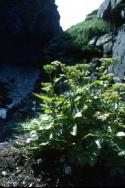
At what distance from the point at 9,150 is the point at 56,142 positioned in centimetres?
93

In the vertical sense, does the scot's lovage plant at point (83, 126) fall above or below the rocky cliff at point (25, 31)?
below

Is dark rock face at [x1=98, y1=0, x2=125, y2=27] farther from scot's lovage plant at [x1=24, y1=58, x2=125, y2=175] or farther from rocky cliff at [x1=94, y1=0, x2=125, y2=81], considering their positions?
scot's lovage plant at [x1=24, y1=58, x2=125, y2=175]

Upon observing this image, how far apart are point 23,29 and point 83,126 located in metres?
26.6

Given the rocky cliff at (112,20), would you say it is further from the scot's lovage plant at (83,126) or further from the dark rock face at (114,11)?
the scot's lovage plant at (83,126)

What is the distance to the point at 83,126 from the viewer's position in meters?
5.08

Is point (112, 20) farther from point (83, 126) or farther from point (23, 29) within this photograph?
point (83, 126)

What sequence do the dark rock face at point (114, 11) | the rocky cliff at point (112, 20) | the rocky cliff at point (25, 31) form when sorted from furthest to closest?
1. the rocky cliff at point (25, 31)
2. the dark rock face at point (114, 11)
3. the rocky cliff at point (112, 20)

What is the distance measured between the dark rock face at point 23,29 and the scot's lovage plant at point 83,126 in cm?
2460

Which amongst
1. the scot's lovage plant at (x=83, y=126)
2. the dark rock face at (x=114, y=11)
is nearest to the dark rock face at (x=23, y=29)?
the dark rock face at (x=114, y=11)

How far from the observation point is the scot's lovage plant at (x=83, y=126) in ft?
15.4

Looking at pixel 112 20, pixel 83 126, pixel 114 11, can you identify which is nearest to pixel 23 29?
pixel 112 20

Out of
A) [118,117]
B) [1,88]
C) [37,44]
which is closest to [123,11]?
[1,88]

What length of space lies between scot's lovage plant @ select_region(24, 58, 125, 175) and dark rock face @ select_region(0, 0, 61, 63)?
24.6 meters

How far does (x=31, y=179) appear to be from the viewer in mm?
4914
